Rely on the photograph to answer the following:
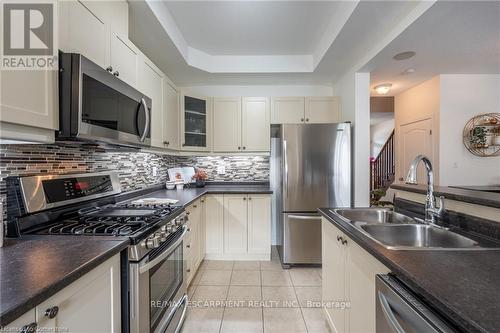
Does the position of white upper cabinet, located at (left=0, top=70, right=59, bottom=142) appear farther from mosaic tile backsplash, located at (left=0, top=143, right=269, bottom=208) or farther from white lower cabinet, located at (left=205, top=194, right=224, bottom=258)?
white lower cabinet, located at (left=205, top=194, right=224, bottom=258)

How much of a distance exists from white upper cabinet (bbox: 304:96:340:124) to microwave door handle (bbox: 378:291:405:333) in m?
2.73

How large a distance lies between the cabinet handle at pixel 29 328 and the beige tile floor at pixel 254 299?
1403mm

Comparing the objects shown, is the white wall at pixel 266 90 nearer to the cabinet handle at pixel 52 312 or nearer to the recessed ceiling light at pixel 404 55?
the recessed ceiling light at pixel 404 55

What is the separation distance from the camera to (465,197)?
125 cm

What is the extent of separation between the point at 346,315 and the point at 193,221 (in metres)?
1.61

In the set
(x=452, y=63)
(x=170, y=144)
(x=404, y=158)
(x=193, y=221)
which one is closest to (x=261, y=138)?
(x=170, y=144)

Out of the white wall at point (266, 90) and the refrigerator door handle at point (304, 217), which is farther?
the white wall at point (266, 90)

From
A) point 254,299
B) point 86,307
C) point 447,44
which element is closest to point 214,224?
point 254,299

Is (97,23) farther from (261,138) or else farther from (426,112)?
(426,112)

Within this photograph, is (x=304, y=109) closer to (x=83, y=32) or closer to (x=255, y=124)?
(x=255, y=124)

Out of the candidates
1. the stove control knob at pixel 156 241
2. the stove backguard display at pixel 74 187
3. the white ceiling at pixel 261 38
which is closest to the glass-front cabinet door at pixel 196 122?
the white ceiling at pixel 261 38

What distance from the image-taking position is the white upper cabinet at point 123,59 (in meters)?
1.61

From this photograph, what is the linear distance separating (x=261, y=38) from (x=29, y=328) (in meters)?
2.92

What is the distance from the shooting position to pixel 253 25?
2.48 meters
